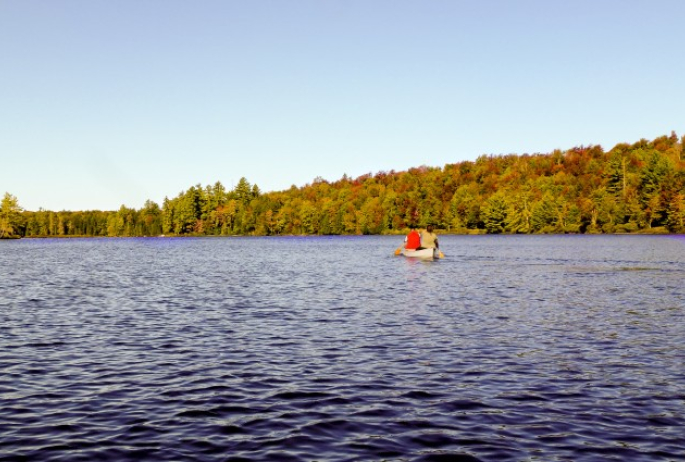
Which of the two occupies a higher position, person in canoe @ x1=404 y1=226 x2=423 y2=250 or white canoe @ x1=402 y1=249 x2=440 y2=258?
person in canoe @ x1=404 y1=226 x2=423 y2=250

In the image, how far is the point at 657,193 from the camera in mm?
179750

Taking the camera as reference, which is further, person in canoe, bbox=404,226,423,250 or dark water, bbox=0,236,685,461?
person in canoe, bbox=404,226,423,250

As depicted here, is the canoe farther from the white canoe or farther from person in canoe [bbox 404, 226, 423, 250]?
person in canoe [bbox 404, 226, 423, 250]

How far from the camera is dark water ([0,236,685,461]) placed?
11.6 metres

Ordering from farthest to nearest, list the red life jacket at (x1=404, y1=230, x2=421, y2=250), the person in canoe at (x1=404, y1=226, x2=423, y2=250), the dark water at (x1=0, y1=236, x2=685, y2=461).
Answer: the red life jacket at (x1=404, y1=230, x2=421, y2=250) < the person in canoe at (x1=404, y1=226, x2=423, y2=250) < the dark water at (x1=0, y1=236, x2=685, y2=461)

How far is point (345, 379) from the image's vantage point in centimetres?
1638

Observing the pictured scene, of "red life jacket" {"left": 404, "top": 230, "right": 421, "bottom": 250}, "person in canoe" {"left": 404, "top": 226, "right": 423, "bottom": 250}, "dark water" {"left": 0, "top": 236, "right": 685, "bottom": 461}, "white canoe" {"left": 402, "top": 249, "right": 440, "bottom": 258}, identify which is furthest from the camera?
"red life jacket" {"left": 404, "top": 230, "right": 421, "bottom": 250}

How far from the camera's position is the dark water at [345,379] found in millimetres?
11555

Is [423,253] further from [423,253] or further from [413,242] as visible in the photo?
[413,242]

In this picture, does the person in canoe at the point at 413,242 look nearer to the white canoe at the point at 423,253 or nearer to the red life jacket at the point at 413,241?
the red life jacket at the point at 413,241

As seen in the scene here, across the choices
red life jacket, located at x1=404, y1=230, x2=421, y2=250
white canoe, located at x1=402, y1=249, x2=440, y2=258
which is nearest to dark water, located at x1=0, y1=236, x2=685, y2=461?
white canoe, located at x1=402, y1=249, x2=440, y2=258

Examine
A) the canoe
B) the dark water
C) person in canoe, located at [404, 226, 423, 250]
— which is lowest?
the dark water

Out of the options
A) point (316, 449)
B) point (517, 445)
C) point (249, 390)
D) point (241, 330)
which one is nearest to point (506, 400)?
point (517, 445)

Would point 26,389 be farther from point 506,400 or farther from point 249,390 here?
point 506,400
